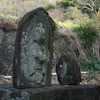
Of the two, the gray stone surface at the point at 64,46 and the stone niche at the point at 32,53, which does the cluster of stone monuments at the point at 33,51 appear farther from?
the gray stone surface at the point at 64,46

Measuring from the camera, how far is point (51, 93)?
8.46ft

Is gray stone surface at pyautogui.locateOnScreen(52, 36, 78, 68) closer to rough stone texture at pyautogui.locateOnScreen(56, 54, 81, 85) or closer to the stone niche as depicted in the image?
rough stone texture at pyautogui.locateOnScreen(56, 54, 81, 85)

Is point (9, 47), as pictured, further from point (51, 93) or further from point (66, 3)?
point (66, 3)

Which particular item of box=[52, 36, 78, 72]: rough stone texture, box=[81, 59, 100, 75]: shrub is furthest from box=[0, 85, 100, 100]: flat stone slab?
box=[52, 36, 78, 72]: rough stone texture

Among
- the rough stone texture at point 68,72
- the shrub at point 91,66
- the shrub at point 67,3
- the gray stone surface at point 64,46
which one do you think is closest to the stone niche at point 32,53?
the rough stone texture at point 68,72

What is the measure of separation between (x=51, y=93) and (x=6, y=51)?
4451 millimetres

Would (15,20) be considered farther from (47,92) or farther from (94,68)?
(47,92)

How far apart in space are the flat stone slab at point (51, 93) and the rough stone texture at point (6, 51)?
3.48 meters

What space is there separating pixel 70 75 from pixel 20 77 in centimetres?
142

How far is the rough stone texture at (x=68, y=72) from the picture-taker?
3.56m

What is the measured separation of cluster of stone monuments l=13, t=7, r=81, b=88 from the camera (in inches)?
106

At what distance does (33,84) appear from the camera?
108 inches

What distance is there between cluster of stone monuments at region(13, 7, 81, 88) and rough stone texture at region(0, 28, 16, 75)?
3.37 m

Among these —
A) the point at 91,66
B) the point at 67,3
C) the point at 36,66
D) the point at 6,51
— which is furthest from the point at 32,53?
the point at 67,3
